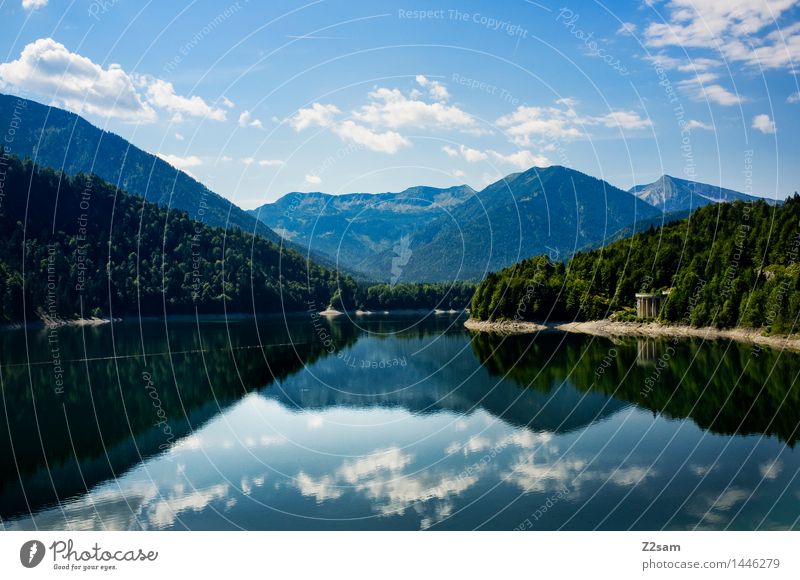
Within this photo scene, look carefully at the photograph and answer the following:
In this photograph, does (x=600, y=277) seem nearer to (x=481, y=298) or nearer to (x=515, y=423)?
(x=481, y=298)

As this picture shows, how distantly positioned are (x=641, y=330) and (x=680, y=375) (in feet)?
115

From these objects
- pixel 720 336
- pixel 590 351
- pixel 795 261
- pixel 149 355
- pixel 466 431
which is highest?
pixel 795 261

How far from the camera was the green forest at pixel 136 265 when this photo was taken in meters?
112

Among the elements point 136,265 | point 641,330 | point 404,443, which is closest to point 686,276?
point 641,330

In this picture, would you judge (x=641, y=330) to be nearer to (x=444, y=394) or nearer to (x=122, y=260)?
(x=444, y=394)

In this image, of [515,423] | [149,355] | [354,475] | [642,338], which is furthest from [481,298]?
[354,475]

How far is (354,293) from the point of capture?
143 meters

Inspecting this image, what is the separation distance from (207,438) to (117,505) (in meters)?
9.27

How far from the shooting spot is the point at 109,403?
39.2 meters

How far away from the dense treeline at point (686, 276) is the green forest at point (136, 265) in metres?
35.9

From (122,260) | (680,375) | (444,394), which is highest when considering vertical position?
(680,375)

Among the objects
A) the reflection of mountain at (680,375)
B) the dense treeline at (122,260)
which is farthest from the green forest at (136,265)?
Result: the reflection of mountain at (680,375)

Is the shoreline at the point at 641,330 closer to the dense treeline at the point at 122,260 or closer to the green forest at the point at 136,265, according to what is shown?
the dense treeline at the point at 122,260

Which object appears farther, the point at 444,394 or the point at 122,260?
the point at 122,260
